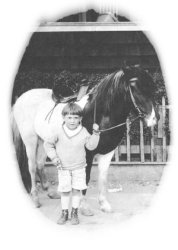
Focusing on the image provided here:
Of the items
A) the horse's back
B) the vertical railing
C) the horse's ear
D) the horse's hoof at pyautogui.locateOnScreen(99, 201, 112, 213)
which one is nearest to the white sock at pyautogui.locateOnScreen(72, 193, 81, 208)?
the horse's hoof at pyautogui.locateOnScreen(99, 201, 112, 213)

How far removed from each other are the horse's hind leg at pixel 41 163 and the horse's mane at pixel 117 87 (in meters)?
0.29

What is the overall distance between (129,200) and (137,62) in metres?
0.58

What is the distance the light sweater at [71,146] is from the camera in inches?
81.6

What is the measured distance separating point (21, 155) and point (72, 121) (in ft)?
0.94

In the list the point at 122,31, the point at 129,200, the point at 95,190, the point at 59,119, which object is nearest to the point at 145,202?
the point at 129,200

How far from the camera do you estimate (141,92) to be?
2.04 metres

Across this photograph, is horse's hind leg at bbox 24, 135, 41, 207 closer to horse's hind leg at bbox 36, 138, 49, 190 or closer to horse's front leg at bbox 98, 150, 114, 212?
horse's hind leg at bbox 36, 138, 49, 190

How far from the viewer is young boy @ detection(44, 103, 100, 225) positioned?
207 centimetres

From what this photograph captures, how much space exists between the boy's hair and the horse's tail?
0.24 m

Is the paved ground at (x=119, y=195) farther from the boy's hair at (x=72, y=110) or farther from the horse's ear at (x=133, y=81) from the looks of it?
the horse's ear at (x=133, y=81)
